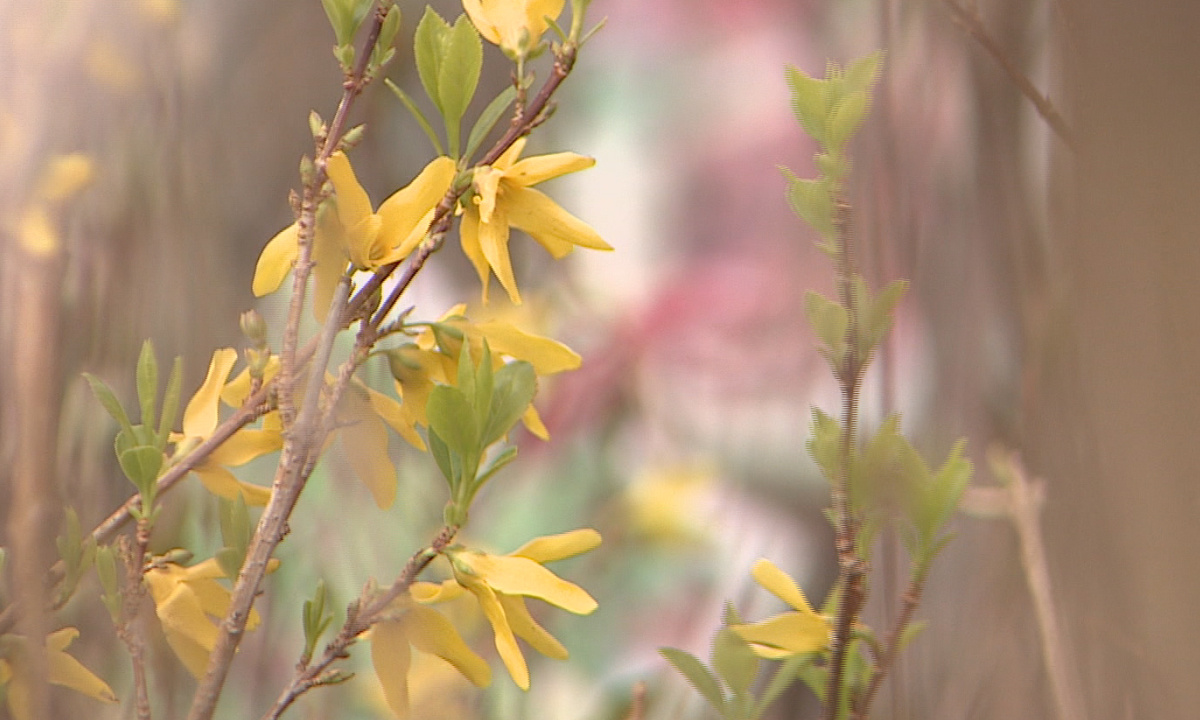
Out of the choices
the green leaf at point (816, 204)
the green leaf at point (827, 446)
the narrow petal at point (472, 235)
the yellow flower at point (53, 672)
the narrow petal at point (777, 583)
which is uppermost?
the green leaf at point (816, 204)

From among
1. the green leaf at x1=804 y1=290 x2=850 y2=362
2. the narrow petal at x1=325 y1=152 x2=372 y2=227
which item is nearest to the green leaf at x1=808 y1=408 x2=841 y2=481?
the green leaf at x1=804 y1=290 x2=850 y2=362

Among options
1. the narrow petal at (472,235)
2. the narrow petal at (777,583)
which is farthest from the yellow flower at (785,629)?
the narrow petal at (472,235)

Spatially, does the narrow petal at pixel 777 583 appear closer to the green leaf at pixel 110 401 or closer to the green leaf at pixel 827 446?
the green leaf at pixel 827 446

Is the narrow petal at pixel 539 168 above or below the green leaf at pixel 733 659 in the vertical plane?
above

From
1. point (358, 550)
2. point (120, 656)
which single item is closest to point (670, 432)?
point (358, 550)

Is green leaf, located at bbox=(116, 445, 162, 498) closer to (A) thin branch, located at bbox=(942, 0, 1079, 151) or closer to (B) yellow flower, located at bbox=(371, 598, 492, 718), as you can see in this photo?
(B) yellow flower, located at bbox=(371, 598, 492, 718)

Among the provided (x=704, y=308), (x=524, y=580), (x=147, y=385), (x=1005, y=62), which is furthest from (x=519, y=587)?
(x=704, y=308)
